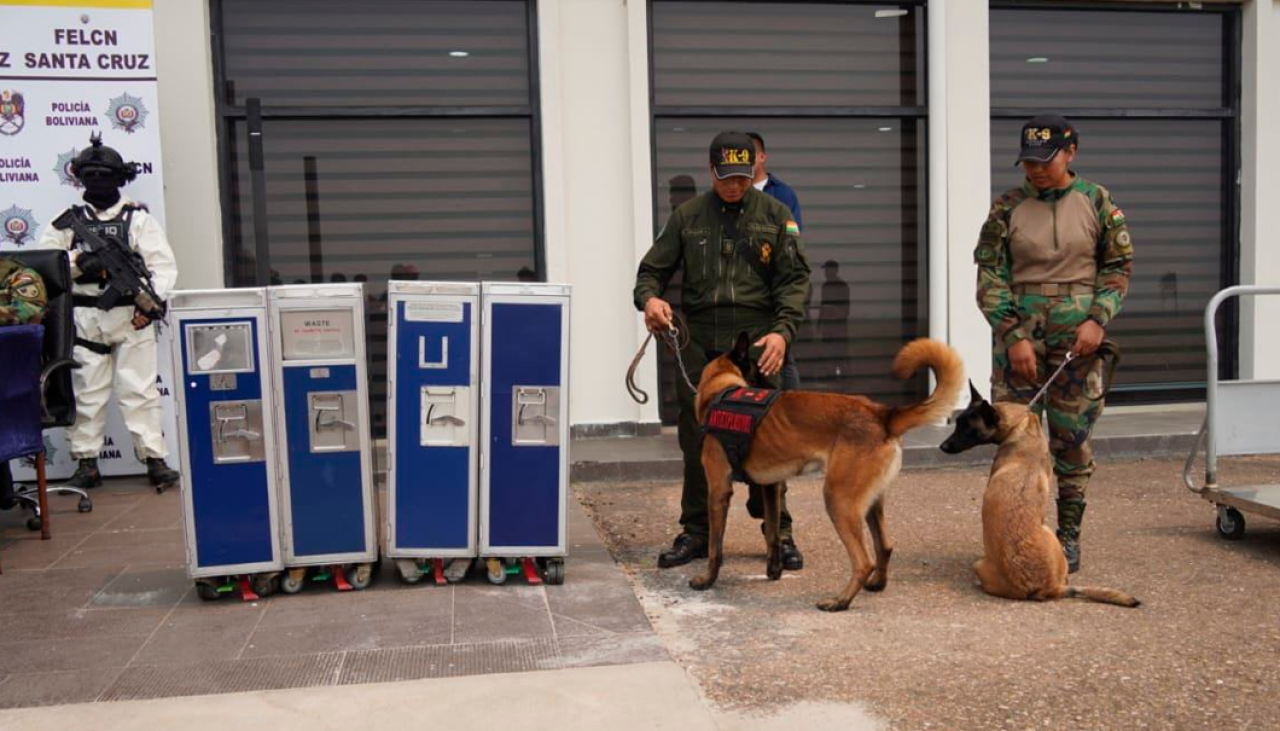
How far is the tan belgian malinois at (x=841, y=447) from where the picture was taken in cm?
451

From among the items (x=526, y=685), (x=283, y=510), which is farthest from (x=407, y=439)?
(x=526, y=685)

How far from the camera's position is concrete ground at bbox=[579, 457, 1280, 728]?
3672 millimetres

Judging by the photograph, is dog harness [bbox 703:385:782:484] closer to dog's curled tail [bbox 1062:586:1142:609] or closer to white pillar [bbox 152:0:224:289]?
dog's curled tail [bbox 1062:586:1142:609]

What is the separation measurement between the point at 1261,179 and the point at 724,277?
6.94m

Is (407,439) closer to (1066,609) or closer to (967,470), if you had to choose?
(1066,609)

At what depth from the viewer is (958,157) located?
916 centimetres

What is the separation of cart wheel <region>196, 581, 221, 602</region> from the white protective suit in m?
2.95

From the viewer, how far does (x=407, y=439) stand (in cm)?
493

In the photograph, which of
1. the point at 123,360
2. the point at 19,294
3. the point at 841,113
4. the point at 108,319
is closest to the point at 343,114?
the point at 108,319

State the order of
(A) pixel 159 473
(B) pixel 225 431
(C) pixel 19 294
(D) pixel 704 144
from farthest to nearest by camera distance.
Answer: (D) pixel 704 144, (A) pixel 159 473, (C) pixel 19 294, (B) pixel 225 431

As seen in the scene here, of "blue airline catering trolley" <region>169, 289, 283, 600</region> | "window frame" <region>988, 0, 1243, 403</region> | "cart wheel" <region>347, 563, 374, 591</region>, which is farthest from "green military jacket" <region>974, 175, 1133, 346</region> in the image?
"window frame" <region>988, 0, 1243, 403</region>

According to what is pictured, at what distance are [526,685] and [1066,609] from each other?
92.9 inches

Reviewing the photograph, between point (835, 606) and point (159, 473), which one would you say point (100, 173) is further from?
point (835, 606)

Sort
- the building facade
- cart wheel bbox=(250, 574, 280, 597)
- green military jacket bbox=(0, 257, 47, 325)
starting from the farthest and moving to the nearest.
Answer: the building facade < green military jacket bbox=(0, 257, 47, 325) < cart wheel bbox=(250, 574, 280, 597)
